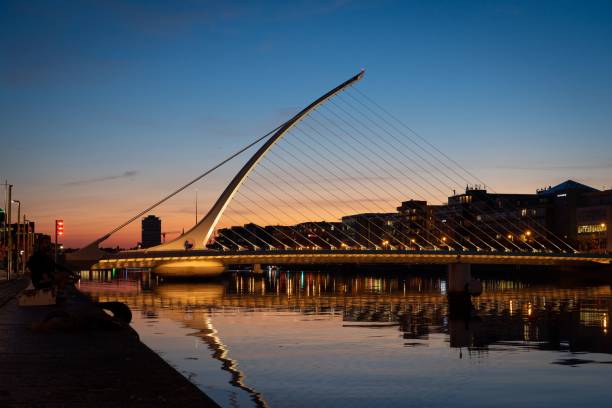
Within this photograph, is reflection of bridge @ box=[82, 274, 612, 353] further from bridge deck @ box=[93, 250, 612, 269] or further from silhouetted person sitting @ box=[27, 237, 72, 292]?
bridge deck @ box=[93, 250, 612, 269]

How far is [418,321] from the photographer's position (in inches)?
1478

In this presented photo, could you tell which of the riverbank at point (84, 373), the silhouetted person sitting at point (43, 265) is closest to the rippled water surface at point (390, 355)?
the riverbank at point (84, 373)

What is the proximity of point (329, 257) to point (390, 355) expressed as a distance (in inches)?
2429

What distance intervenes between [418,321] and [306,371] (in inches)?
722

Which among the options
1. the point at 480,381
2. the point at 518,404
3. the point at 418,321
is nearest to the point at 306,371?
the point at 480,381

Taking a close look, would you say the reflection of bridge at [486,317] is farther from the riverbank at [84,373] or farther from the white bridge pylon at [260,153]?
the white bridge pylon at [260,153]

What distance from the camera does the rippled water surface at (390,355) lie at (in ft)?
54.9

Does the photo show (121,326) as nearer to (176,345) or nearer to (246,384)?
(246,384)

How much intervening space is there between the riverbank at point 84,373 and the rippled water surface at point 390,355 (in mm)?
2147

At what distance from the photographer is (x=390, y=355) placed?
2338 cm

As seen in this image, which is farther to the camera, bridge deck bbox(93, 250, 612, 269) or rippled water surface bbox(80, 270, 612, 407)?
bridge deck bbox(93, 250, 612, 269)

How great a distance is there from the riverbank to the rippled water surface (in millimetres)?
2147

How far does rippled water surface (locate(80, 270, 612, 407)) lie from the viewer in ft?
54.9

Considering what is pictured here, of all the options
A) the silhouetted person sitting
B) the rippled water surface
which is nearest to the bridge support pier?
the rippled water surface
